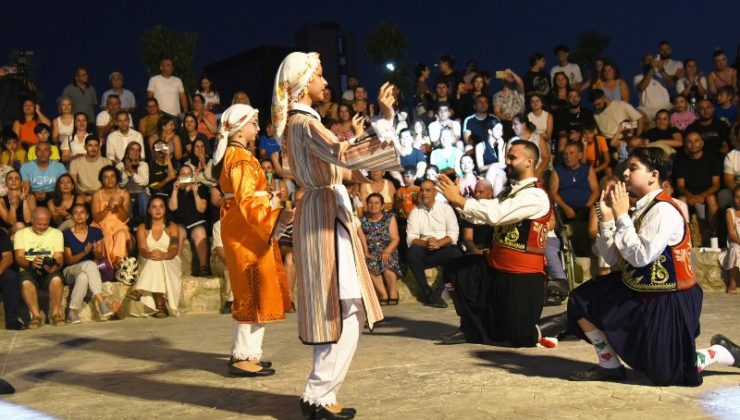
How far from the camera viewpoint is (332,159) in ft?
13.3

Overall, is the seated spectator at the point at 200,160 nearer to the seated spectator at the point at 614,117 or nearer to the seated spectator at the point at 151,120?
the seated spectator at the point at 151,120

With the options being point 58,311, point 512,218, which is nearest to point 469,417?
point 512,218

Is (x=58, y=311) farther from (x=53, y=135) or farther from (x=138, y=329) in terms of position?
(x=53, y=135)

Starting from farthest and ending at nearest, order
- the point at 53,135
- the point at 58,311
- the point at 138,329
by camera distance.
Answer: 1. the point at 53,135
2. the point at 58,311
3. the point at 138,329

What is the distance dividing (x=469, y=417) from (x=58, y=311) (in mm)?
5487

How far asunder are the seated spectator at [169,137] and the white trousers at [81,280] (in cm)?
228

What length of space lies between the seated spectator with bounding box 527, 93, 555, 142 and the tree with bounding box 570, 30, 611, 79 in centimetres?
800

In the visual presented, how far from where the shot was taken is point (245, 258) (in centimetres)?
558

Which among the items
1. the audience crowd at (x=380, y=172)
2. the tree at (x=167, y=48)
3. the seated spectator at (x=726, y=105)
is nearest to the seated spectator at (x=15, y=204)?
the audience crowd at (x=380, y=172)

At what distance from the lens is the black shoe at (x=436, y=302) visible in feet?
28.6

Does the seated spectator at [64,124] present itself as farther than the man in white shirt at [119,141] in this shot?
Yes

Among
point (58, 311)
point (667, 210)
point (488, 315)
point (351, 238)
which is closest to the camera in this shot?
point (351, 238)

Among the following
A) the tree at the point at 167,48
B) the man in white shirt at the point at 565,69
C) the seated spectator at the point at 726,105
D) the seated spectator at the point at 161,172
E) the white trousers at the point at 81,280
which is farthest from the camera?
the tree at the point at 167,48

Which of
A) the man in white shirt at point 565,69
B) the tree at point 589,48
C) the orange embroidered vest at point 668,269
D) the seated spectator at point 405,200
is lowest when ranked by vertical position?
the orange embroidered vest at point 668,269
